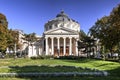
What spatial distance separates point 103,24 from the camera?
193 ft

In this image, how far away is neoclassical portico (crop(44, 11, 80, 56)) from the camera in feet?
342

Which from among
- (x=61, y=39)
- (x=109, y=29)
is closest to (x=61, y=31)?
(x=61, y=39)

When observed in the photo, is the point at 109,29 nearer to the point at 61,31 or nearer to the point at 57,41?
the point at 61,31

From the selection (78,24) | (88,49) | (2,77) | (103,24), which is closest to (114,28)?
(103,24)

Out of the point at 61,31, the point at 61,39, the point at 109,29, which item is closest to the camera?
the point at 109,29

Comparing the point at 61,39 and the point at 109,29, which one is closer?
the point at 109,29

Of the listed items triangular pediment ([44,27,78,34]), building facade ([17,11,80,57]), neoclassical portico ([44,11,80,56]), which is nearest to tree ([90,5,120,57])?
triangular pediment ([44,27,78,34])

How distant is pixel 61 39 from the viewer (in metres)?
108

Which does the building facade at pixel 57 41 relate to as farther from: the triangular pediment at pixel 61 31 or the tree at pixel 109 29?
the tree at pixel 109 29

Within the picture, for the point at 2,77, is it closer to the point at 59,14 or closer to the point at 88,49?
the point at 88,49

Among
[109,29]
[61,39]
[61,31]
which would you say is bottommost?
[109,29]

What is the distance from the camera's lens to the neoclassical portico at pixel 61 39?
10412 cm

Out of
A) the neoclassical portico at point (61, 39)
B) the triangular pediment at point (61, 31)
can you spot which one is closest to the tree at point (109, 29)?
the triangular pediment at point (61, 31)

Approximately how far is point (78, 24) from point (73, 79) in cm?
10255
